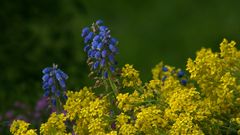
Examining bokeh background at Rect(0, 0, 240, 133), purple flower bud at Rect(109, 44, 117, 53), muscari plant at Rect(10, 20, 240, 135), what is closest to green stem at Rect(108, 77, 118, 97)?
muscari plant at Rect(10, 20, 240, 135)

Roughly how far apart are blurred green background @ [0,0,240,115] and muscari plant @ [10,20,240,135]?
1.60 metres

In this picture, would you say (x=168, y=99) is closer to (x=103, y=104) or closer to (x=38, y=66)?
(x=103, y=104)

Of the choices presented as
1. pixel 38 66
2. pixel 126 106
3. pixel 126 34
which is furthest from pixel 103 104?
pixel 126 34

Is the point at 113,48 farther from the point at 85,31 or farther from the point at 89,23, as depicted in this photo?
the point at 89,23

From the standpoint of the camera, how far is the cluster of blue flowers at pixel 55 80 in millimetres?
4453

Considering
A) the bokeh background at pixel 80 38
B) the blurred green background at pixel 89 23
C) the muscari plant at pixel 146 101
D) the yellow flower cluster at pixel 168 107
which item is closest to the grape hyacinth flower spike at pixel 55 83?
the muscari plant at pixel 146 101

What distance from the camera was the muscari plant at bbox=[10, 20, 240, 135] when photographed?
160 inches

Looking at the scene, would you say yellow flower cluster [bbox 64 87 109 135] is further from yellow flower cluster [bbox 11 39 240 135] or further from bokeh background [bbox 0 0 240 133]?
bokeh background [bbox 0 0 240 133]

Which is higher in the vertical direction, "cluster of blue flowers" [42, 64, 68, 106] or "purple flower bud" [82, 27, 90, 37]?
"purple flower bud" [82, 27, 90, 37]

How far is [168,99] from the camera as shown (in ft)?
14.1

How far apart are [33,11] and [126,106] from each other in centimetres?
298

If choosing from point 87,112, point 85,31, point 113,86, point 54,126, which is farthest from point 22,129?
point 85,31

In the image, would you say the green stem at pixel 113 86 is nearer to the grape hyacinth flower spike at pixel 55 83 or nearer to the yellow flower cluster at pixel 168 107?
the yellow flower cluster at pixel 168 107

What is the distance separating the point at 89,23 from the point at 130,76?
503 centimetres
